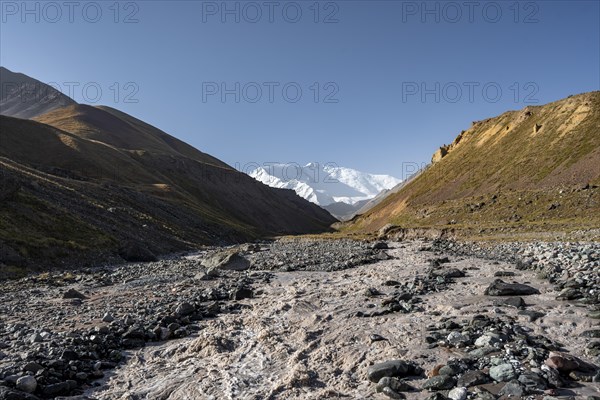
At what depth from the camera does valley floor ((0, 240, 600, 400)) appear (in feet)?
34.2

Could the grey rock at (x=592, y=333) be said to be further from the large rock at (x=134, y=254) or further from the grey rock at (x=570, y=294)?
the large rock at (x=134, y=254)

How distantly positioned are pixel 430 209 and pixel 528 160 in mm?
29798

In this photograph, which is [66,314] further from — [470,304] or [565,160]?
[565,160]

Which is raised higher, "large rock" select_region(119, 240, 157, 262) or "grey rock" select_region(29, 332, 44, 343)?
"large rock" select_region(119, 240, 157, 262)

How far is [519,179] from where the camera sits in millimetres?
101312

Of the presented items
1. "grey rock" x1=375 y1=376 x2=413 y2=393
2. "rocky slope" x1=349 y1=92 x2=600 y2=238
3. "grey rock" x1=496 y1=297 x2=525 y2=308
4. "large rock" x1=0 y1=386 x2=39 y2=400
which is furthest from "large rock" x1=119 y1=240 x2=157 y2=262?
"rocky slope" x1=349 y1=92 x2=600 y2=238

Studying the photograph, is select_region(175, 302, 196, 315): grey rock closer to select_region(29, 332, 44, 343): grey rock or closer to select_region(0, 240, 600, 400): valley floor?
select_region(0, 240, 600, 400): valley floor

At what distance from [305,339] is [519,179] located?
103926mm

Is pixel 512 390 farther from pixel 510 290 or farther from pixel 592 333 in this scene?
pixel 510 290

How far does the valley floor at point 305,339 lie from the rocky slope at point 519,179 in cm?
4271

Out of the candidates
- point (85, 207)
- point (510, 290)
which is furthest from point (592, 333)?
point (85, 207)

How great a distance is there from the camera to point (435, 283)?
22703mm

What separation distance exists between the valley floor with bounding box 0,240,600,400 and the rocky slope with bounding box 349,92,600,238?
42709 mm

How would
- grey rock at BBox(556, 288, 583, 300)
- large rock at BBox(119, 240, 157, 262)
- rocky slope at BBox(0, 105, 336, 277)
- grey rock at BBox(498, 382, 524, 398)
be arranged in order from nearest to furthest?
grey rock at BBox(498, 382, 524, 398) < grey rock at BBox(556, 288, 583, 300) < rocky slope at BBox(0, 105, 336, 277) < large rock at BBox(119, 240, 157, 262)
